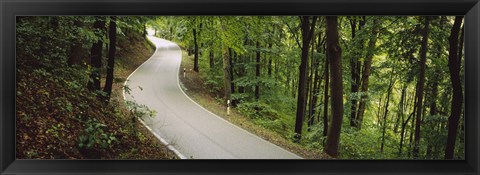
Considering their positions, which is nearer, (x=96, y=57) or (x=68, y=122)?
(x=68, y=122)

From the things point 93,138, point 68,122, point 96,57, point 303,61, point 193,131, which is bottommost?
point 193,131

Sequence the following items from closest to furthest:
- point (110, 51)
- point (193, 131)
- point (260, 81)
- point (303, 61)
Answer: point (110, 51)
point (193, 131)
point (303, 61)
point (260, 81)

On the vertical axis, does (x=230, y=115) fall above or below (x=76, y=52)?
below

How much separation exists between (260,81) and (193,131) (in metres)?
5.69

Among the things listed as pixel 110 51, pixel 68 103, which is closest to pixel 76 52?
pixel 110 51

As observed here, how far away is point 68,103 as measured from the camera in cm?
515

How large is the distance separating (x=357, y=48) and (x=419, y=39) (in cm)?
244

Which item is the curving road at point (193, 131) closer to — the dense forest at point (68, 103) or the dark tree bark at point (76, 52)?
the dense forest at point (68, 103)

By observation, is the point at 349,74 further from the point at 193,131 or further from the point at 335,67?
the point at 193,131

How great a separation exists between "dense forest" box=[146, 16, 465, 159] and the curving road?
5.51ft
